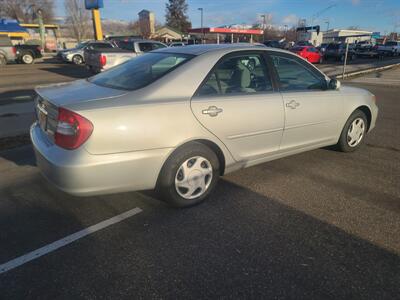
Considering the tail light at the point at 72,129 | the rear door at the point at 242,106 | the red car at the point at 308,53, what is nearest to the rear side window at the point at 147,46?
the rear door at the point at 242,106

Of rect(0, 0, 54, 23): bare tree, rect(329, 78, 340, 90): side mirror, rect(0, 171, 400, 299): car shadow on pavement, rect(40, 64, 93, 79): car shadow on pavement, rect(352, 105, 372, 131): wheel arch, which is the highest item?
rect(0, 0, 54, 23): bare tree

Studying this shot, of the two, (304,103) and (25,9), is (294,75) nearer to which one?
(304,103)

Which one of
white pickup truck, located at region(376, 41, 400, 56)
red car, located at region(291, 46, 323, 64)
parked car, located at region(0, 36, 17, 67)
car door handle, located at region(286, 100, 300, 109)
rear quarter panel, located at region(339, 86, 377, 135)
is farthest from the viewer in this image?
white pickup truck, located at region(376, 41, 400, 56)

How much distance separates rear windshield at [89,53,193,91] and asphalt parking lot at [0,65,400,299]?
4.04 feet

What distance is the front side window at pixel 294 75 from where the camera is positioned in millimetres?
4098

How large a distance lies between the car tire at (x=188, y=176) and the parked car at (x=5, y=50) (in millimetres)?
22886

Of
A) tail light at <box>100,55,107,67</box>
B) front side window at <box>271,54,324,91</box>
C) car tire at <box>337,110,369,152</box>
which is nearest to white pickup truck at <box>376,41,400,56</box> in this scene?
tail light at <box>100,55,107,67</box>

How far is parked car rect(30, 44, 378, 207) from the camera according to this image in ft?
9.50

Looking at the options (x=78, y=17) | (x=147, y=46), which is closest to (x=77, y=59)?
(x=147, y=46)

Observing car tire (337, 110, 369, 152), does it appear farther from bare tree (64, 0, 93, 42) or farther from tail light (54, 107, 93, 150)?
bare tree (64, 0, 93, 42)

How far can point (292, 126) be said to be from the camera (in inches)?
163

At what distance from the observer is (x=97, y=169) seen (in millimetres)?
2885

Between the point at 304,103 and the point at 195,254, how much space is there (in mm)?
2414

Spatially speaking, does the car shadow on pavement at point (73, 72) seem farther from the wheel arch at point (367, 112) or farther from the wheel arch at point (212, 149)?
the wheel arch at point (212, 149)
